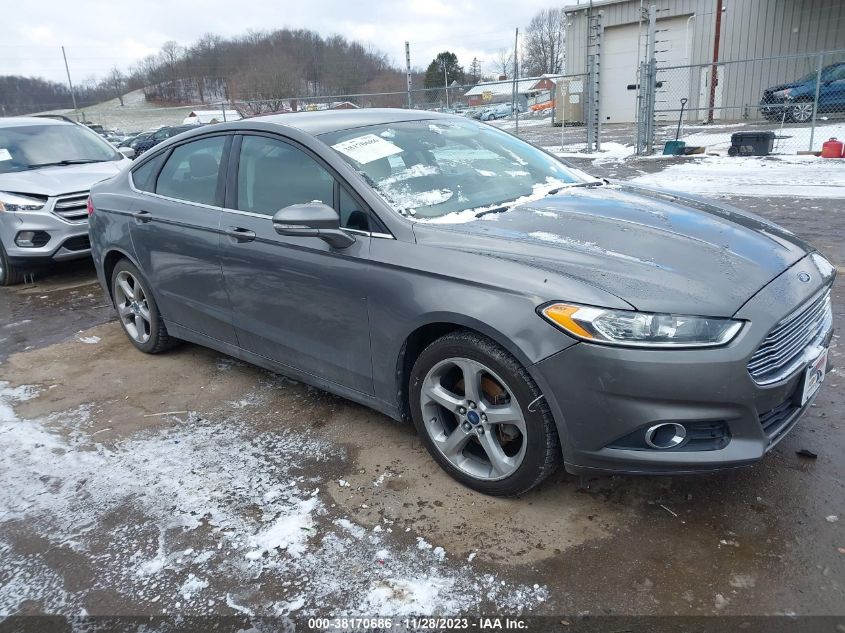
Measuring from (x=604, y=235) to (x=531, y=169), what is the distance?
1135 mm

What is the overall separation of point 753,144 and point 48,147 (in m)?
12.6

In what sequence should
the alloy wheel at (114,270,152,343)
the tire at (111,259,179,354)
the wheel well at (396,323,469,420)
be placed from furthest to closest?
1. the alloy wheel at (114,270,152,343)
2. the tire at (111,259,179,354)
3. the wheel well at (396,323,469,420)

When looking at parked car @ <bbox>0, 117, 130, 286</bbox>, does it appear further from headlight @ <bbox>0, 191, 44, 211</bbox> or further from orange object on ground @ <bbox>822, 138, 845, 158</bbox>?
orange object on ground @ <bbox>822, 138, 845, 158</bbox>

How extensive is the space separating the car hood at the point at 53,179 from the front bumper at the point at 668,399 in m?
6.22

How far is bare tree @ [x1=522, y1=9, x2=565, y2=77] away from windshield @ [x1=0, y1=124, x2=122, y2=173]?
68281 millimetres

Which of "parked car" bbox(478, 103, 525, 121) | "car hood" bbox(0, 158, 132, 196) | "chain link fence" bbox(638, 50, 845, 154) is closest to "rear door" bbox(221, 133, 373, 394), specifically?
"car hood" bbox(0, 158, 132, 196)

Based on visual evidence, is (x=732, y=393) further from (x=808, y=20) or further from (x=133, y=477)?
(x=808, y=20)

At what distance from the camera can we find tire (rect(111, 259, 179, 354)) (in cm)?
448

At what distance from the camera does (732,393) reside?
7.27 ft

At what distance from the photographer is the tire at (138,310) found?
4.48 m

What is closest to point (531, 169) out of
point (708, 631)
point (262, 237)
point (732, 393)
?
point (262, 237)

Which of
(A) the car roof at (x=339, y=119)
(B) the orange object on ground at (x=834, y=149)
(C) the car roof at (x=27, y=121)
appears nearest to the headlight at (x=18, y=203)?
(C) the car roof at (x=27, y=121)

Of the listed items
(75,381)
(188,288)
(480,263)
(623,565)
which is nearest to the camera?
(623,565)

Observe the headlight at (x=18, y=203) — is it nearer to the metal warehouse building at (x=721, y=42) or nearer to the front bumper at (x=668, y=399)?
the front bumper at (x=668, y=399)
